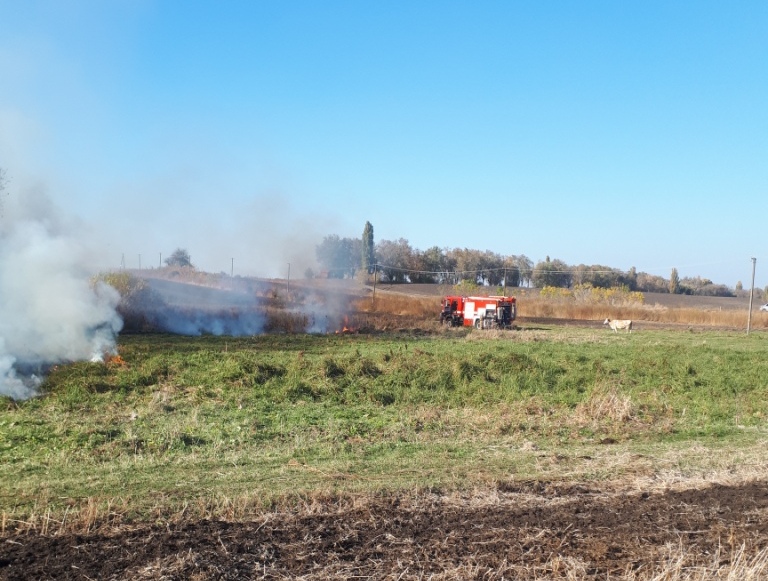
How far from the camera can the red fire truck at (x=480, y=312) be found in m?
38.9

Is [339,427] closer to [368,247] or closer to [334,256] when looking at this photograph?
[334,256]

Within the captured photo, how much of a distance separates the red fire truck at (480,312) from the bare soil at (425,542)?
100 feet

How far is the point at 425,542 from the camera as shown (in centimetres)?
666

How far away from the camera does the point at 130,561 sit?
6012mm

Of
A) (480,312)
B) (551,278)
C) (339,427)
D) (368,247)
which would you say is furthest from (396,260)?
(339,427)

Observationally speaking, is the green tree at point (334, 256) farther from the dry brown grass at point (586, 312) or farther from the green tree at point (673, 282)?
the green tree at point (673, 282)

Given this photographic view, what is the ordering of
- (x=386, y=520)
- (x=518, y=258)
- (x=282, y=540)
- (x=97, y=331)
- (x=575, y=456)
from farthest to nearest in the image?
(x=518, y=258)
(x=97, y=331)
(x=575, y=456)
(x=386, y=520)
(x=282, y=540)

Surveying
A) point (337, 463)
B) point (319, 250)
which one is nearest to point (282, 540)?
point (337, 463)

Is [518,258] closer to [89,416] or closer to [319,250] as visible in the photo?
[319,250]

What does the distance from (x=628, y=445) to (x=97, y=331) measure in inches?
640

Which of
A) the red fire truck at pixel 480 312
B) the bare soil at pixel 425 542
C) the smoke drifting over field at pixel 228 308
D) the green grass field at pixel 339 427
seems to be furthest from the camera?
the red fire truck at pixel 480 312

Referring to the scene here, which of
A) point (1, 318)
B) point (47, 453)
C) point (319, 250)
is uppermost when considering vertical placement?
point (319, 250)

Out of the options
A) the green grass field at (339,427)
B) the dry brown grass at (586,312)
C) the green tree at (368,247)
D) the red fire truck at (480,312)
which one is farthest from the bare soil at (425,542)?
the green tree at (368,247)

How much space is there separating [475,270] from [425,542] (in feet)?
276
